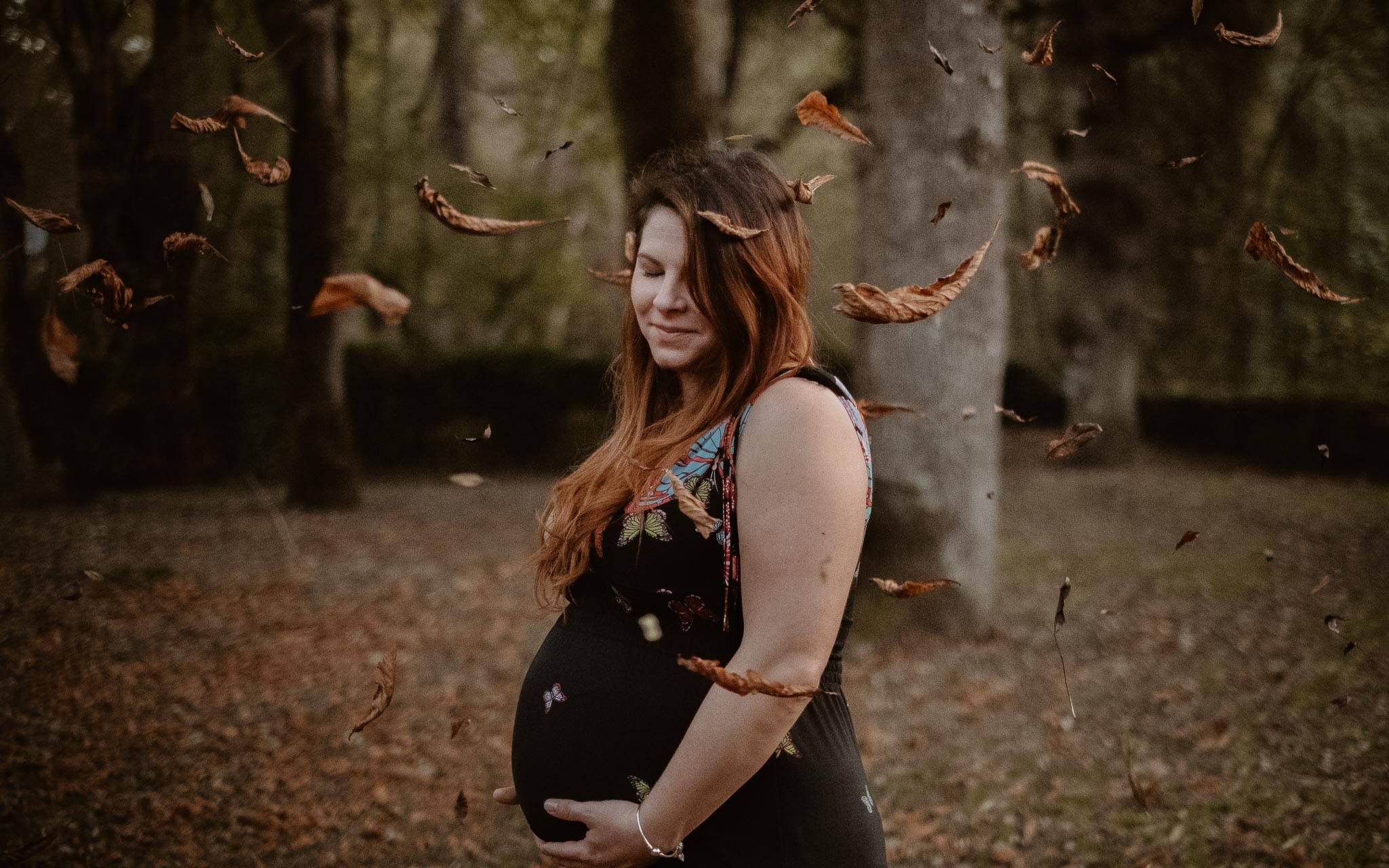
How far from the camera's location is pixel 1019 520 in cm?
1028

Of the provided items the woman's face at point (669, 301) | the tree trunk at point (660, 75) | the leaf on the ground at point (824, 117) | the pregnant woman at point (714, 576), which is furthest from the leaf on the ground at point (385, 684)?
the tree trunk at point (660, 75)

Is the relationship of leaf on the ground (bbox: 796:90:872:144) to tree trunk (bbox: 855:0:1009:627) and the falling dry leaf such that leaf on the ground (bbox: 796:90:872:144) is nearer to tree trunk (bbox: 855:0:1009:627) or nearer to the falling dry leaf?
the falling dry leaf

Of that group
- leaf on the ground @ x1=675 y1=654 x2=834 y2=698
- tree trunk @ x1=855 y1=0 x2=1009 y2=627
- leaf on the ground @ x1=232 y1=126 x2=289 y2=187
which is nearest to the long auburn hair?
leaf on the ground @ x1=675 y1=654 x2=834 y2=698

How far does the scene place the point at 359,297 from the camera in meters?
1.96

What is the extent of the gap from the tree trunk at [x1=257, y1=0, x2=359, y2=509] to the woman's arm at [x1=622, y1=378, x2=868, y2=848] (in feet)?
24.7

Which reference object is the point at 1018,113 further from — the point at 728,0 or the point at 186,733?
the point at 186,733

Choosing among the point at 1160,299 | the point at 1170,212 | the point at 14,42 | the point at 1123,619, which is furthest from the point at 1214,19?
the point at 14,42

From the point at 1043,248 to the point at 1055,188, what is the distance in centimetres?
22

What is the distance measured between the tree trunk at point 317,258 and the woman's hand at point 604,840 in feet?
23.9

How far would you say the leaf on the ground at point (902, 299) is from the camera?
1861mm

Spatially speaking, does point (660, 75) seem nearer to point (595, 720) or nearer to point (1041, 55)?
point (1041, 55)

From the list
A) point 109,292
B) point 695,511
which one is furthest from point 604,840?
point 109,292

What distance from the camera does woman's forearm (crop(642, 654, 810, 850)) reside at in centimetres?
154

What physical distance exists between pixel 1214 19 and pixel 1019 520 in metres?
6.38
